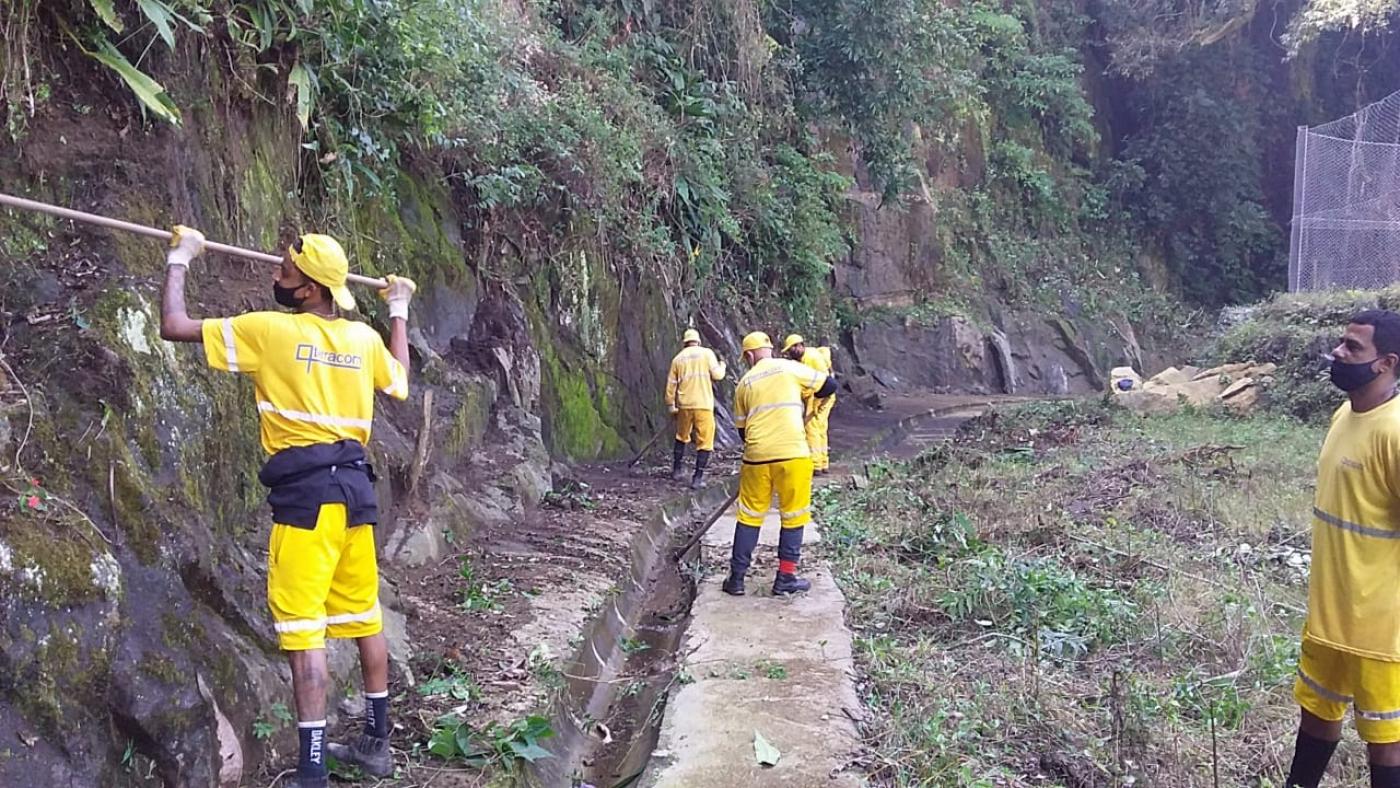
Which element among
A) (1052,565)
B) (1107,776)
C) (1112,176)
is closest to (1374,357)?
(1107,776)

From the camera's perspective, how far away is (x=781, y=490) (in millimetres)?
7402

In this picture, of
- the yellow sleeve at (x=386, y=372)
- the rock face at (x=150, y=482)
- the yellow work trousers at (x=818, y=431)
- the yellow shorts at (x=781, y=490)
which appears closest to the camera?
the rock face at (x=150, y=482)

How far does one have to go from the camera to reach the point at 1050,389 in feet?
94.2

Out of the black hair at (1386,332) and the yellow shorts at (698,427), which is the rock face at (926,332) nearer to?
the yellow shorts at (698,427)

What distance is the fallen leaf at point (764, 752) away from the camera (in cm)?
457

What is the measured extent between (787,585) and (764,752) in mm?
2679

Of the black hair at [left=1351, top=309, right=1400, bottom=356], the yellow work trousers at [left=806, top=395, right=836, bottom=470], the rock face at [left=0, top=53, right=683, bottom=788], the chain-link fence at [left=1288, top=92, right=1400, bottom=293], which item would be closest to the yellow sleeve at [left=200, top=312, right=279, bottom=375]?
the rock face at [left=0, top=53, right=683, bottom=788]

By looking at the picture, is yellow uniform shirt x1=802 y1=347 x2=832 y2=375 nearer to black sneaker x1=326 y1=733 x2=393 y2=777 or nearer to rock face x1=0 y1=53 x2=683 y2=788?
rock face x1=0 y1=53 x2=683 y2=788

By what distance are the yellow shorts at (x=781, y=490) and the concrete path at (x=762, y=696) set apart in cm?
54

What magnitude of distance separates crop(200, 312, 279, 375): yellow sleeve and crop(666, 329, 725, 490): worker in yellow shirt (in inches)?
328

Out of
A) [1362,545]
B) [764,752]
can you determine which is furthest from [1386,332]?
[764,752]

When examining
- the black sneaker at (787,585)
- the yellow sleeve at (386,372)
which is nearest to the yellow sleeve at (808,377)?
the black sneaker at (787,585)

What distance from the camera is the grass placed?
443 cm

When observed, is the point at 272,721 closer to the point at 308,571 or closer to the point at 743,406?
the point at 308,571
